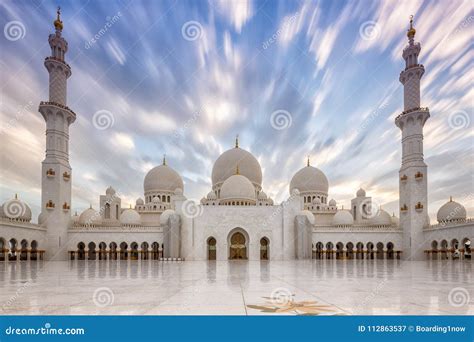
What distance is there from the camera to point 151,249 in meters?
33.3

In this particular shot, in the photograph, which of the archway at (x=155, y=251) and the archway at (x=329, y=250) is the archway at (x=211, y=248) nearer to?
the archway at (x=155, y=251)

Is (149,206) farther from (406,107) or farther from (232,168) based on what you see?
(406,107)

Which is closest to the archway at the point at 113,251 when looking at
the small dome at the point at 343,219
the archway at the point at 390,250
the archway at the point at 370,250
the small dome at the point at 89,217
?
the small dome at the point at 89,217

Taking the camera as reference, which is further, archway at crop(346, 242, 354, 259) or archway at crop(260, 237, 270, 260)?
archway at crop(346, 242, 354, 259)

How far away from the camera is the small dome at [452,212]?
3145 cm

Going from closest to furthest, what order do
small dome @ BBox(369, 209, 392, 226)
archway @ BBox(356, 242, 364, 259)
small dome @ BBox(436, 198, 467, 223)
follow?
small dome @ BBox(436, 198, 467, 223) → archway @ BBox(356, 242, 364, 259) → small dome @ BBox(369, 209, 392, 226)

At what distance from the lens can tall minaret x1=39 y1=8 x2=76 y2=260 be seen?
30797 millimetres

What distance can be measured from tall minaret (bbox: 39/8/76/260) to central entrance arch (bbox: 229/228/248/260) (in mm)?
16012

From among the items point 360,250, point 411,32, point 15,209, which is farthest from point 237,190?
point 411,32

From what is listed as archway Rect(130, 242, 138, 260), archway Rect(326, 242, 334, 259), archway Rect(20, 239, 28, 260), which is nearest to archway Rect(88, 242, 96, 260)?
archway Rect(130, 242, 138, 260)

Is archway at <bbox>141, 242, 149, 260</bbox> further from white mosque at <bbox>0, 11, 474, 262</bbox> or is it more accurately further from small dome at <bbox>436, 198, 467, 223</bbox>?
small dome at <bbox>436, 198, 467, 223</bbox>

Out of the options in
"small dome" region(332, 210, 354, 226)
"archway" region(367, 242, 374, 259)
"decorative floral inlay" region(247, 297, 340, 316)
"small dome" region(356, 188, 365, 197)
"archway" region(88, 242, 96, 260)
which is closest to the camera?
"decorative floral inlay" region(247, 297, 340, 316)

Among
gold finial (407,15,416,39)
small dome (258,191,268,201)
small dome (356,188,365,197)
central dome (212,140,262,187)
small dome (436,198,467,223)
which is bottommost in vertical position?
small dome (436,198,467,223)

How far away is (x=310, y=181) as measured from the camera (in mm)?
46156
